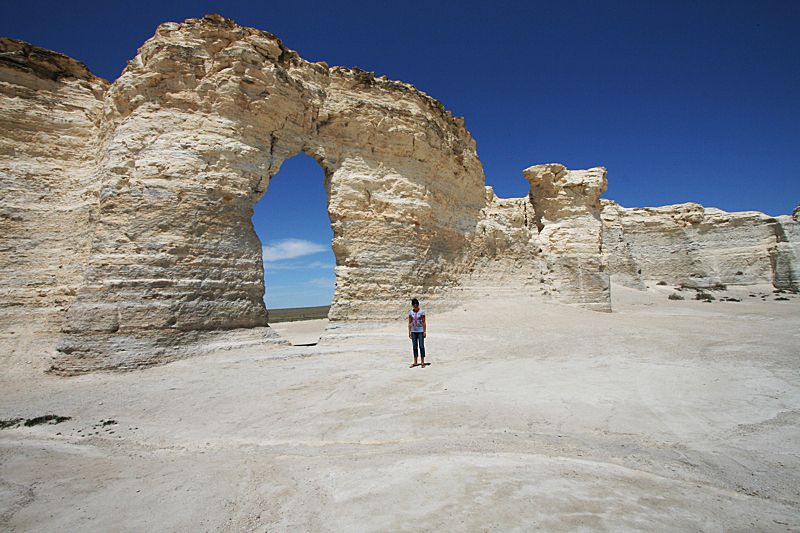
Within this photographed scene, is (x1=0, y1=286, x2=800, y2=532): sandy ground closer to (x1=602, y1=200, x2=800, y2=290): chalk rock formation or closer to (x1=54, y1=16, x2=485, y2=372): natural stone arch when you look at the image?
(x1=54, y1=16, x2=485, y2=372): natural stone arch

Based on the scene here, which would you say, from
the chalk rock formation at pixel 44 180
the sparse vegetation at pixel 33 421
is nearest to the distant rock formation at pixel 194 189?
the chalk rock formation at pixel 44 180

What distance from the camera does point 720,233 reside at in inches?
1099

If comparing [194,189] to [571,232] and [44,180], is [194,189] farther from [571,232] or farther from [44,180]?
[571,232]

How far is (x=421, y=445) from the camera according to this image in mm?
3420

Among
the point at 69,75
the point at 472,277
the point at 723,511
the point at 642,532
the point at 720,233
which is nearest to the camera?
the point at 642,532

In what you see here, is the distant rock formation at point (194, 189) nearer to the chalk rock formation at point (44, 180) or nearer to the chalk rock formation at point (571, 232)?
the chalk rock formation at point (44, 180)

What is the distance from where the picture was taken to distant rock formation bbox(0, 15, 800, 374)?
7.43 m

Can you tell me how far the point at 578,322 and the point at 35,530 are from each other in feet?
37.5

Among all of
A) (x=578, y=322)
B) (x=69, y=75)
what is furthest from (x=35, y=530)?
(x=69, y=75)

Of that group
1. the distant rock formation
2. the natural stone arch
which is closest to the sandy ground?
the natural stone arch

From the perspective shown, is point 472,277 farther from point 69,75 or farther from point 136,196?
point 69,75

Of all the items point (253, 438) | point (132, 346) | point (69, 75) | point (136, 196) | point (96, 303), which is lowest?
point (253, 438)

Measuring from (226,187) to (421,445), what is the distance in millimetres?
7425

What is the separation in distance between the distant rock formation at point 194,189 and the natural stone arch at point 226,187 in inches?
1.4
